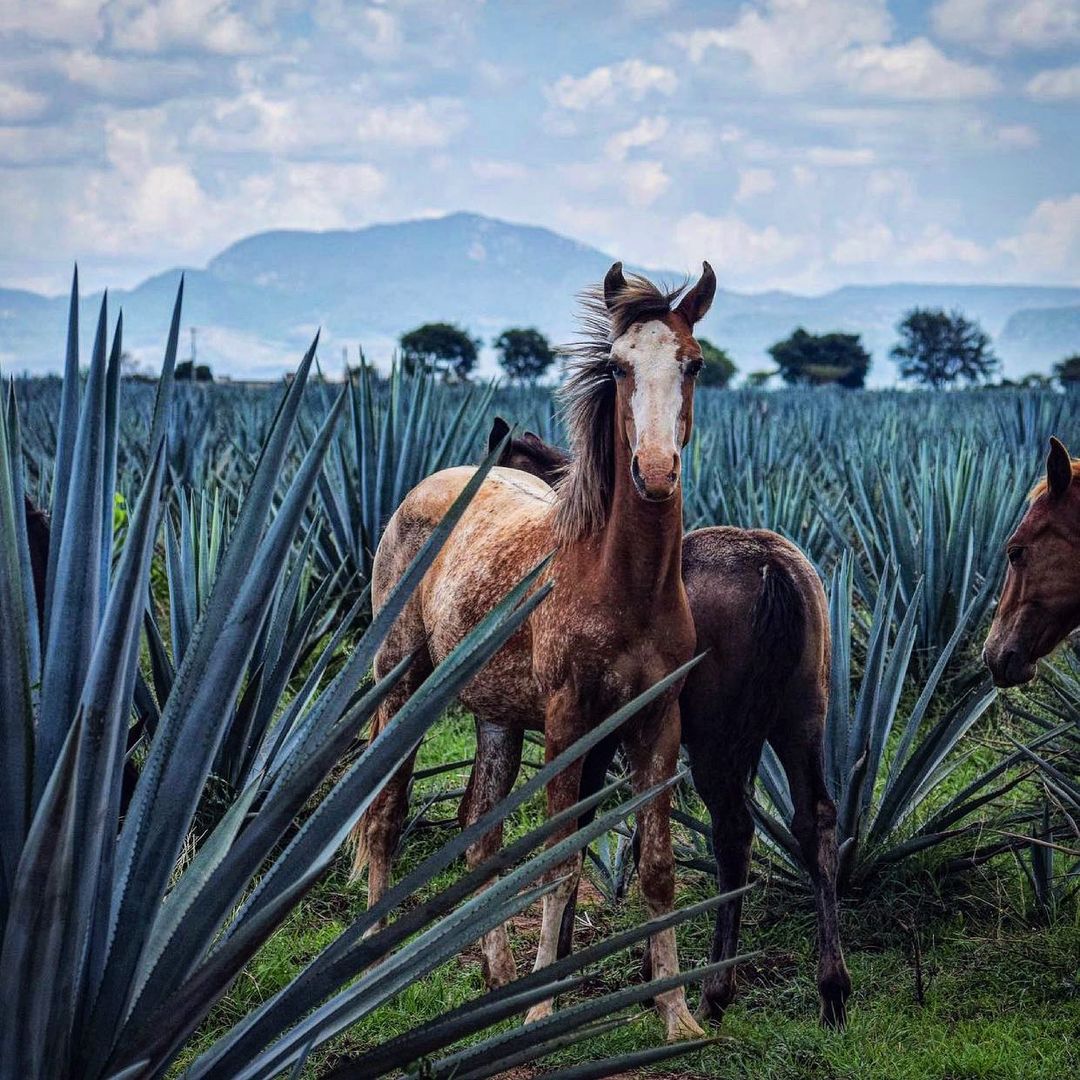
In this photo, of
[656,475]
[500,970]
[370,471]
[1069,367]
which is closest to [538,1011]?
[500,970]

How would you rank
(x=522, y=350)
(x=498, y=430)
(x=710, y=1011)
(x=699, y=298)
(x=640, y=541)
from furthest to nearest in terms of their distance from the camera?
(x=522, y=350) → (x=498, y=430) → (x=710, y=1011) → (x=699, y=298) → (x=640, y=541)

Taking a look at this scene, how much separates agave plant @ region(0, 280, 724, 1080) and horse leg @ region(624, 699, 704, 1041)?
132 centimetres

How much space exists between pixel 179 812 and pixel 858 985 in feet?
8.27

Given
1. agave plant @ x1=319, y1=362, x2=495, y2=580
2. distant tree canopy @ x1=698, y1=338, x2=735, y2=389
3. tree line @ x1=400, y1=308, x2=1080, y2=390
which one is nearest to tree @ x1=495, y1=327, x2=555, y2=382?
tree line @ x1=400, y1=308, x2=1080, y2=390

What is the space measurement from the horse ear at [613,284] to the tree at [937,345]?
60407 mm

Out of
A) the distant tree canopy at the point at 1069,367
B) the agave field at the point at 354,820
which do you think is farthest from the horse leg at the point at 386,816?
the distant tree canopy at the point at 1069,367

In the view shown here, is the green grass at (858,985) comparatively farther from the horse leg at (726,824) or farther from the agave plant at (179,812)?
the agave plant at (179,812)

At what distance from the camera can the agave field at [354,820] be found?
1793 mm

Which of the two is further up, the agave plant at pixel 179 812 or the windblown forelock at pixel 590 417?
the windblown forelock at pixel 590 417

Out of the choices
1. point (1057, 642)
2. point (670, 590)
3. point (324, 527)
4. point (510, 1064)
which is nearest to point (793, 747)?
point (670, 590)

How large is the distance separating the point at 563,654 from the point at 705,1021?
3.43 ft

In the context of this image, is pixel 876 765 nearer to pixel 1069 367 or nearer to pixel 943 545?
pixel 943 545

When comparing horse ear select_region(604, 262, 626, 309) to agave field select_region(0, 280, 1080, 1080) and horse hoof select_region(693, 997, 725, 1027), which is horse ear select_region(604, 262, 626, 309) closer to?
agave field select_region(0, 280, 1080, 1080)

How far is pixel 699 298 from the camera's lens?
11.2ft
